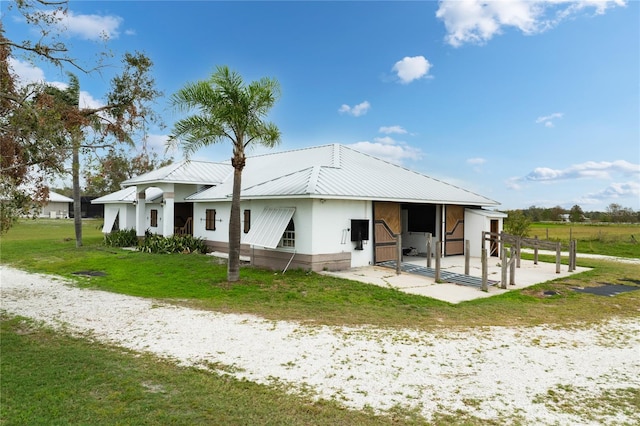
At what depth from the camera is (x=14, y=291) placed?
1191cm

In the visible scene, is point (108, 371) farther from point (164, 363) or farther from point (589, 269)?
point (589, 269)

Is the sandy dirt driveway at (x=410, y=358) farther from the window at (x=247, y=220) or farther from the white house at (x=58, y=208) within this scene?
the white house at (x=58, y=208)

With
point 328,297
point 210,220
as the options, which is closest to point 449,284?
point 328,297

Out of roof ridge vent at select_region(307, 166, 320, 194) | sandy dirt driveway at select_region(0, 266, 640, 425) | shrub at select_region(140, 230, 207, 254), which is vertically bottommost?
sandy dirt driveway at select_region(0, 266, 640, 425)

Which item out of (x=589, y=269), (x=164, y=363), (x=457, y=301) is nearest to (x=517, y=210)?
(x=589, y=269)

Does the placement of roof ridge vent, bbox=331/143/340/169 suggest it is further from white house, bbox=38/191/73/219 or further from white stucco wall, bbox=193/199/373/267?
white house, bbox=38/191/73/219

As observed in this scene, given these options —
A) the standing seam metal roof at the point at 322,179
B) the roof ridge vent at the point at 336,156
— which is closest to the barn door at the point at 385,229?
the standing seam metal roof at the point at 322,179

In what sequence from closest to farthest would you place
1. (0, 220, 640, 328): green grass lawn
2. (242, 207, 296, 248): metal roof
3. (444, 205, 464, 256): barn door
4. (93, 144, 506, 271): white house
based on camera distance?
(0, 220, 640, 328): green grass lawn → (242, 207, 296, 248): metal roof → (93, 144, 506, 271): white house → (444, 205, 464, 256): barn door

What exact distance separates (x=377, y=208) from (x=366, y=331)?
8785mm

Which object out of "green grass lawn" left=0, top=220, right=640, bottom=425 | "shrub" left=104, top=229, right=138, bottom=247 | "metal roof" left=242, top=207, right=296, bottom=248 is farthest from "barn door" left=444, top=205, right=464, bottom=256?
"shrub" left=104, top=229, right=138, bottom=247

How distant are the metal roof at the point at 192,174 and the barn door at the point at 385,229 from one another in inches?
429

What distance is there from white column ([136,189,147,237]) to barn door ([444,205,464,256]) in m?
17.1

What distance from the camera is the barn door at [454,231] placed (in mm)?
19297

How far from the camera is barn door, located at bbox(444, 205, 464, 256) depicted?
1930 cm
